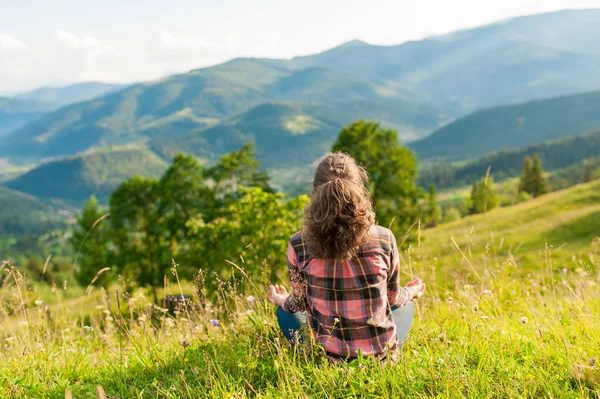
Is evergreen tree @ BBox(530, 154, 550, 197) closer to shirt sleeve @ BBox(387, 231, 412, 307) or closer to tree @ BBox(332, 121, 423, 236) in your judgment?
tree @ BBox(332, 121, 423, 236)

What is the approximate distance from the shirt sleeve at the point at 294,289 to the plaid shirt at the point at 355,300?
0.39 ft

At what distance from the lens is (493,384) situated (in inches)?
117

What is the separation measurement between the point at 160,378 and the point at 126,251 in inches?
1091

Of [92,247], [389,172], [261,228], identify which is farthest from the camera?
[92,247]

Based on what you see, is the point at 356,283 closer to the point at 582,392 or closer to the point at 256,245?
the point at 582,392

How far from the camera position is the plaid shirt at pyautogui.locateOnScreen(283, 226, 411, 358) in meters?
3.46

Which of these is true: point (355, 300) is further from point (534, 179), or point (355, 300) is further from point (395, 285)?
point (534, 179)

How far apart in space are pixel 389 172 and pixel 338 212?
23247 mm

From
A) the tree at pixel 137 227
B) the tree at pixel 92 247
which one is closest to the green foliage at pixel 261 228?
the tree at pixel 137 227

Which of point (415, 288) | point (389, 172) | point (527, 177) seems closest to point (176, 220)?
point (389, 172)

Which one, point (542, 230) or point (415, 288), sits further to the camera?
point (542, 230)

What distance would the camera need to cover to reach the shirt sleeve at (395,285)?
12.2ft

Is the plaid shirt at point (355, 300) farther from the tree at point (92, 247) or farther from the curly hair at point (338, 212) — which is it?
the tree at point (92, 247)

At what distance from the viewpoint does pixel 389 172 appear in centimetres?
2591
